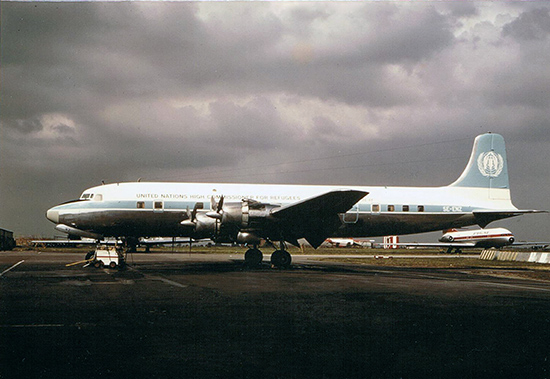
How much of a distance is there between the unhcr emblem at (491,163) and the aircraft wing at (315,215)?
11365mm

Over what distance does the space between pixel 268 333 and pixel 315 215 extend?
1536 centimetres

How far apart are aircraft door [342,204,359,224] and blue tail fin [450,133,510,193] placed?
7.67m

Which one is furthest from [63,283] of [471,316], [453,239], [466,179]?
[453,239]

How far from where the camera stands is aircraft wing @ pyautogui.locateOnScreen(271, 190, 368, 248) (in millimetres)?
21375

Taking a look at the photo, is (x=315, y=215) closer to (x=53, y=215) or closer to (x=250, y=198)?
(x=250, y=198)

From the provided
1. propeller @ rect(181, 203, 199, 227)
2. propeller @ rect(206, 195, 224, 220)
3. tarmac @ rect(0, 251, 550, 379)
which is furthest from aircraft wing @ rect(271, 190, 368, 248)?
tarmac @ rect(0, 251, 550, 379)

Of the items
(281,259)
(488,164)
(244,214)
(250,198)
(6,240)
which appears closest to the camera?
(244,214)

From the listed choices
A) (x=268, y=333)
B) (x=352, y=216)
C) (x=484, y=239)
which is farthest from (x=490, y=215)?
(x=484, y=239)

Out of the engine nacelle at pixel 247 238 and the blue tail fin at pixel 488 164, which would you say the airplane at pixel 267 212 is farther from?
the blue tail fin at pixel 488 164

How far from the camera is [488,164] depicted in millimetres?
29406

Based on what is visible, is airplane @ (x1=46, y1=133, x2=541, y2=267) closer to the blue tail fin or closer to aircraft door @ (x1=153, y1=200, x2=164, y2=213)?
aircraft door @ (x1=153, y1=200, x2=164, y2=213)

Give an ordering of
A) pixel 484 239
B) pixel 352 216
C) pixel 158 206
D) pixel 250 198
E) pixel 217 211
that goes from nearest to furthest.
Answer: pixel 217 211
pixel 158 206
pixel 250 198
pixel 352 216
pixel 484 239

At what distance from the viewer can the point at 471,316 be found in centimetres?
991

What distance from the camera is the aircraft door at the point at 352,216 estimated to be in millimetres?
25000
